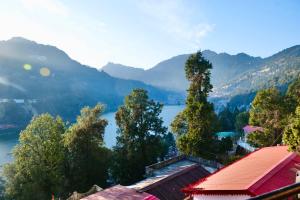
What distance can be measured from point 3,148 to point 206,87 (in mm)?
88969

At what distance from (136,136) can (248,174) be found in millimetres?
26650

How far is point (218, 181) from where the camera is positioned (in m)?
14.7

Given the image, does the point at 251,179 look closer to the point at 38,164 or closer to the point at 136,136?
the point at 38,164

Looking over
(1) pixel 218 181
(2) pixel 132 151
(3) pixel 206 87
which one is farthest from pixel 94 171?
(1) pixel 218 181

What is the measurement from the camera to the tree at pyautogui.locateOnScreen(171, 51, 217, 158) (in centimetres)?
3575

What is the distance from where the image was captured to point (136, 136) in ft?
133

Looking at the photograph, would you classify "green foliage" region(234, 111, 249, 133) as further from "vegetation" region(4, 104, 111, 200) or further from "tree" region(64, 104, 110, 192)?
"tree" region(64, 104, 110, 192)

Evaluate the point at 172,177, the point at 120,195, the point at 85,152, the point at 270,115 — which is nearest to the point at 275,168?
the point at 120,195

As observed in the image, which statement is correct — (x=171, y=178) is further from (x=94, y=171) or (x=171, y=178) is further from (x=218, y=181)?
(x=94, y=171)

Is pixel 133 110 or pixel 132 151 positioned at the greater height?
pixel 133 110

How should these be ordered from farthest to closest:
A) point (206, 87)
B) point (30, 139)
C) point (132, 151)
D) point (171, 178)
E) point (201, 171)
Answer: point (132, 151) < point (206, 87) < point (30, 139) < point (201, 171) < point (171, 178)

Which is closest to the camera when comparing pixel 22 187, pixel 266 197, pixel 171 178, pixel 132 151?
pixel 266 197

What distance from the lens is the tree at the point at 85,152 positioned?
122 feet

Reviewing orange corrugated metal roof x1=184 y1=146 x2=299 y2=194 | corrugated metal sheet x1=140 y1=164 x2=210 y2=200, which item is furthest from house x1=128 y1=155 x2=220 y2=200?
orange corrugated metal roof x1=184 y1=146 x2=299 y2=194
